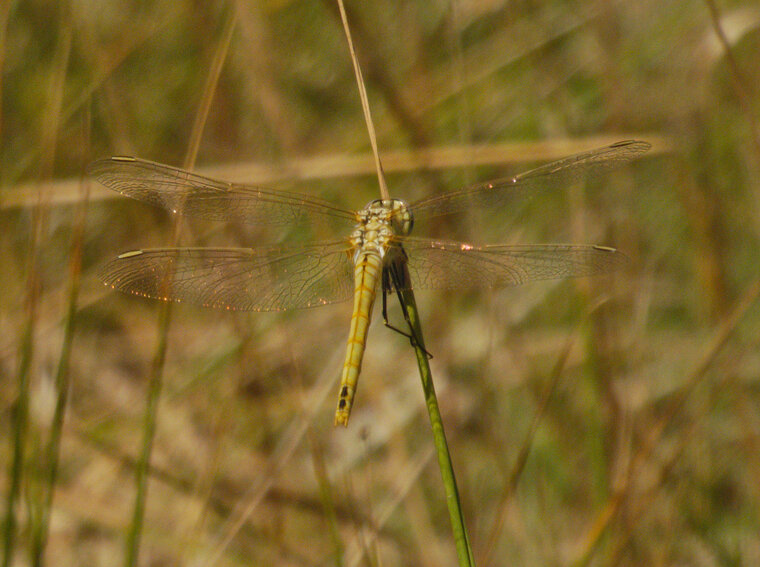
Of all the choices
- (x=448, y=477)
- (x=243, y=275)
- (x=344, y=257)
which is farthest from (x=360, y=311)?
(x=448, y=477)

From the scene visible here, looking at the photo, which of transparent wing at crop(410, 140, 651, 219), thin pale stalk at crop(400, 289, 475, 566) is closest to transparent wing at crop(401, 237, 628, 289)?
transparent wing at crop(410, 140, 651, 219)

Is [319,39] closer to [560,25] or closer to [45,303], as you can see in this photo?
[560,25]

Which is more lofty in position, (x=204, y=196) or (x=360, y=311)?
(x=204, y=196)

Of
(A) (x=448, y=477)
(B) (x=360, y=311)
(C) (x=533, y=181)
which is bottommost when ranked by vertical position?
(A) (x=448, y=477)

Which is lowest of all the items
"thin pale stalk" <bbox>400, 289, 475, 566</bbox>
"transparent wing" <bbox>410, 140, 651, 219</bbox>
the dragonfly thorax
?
"thin pale stalk" <bbox>400, 289, 475, 566</bbox>

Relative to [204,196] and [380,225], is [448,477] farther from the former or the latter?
[204,196]

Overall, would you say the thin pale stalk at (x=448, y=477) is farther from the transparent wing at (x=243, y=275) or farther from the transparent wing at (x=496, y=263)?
the transparent wing at (x=243, y=275)

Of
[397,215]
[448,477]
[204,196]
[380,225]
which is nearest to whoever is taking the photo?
[448,477]

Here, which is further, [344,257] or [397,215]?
[344,257]

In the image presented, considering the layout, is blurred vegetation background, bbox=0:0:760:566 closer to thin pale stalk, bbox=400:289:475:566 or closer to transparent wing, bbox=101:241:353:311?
transparent wing, bbox=101:241:353:311
